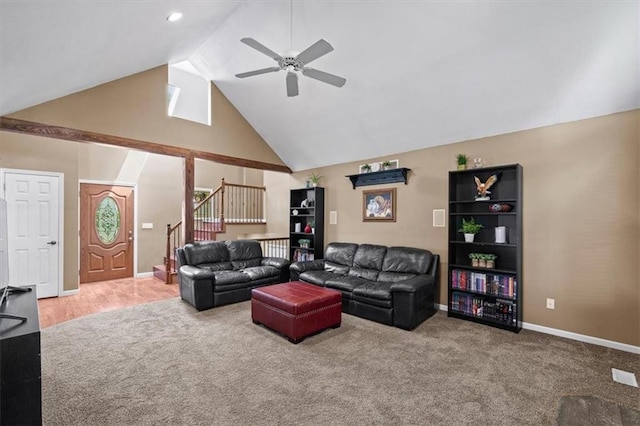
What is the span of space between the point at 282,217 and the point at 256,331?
4.21m

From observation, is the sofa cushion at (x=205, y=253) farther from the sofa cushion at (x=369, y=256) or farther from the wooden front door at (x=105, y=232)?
the wooden front door at (x=105, y=232)

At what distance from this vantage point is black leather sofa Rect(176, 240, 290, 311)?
4.56 m

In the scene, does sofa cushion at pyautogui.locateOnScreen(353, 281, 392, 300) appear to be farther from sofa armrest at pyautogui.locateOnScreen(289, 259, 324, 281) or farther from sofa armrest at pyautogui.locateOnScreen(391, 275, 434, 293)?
sofa armrest at pyautogui.locateOnScreen(289, 259, 324, 281)

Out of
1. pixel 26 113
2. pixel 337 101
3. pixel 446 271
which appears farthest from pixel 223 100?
pixel 446 271

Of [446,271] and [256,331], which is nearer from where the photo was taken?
[256,331]

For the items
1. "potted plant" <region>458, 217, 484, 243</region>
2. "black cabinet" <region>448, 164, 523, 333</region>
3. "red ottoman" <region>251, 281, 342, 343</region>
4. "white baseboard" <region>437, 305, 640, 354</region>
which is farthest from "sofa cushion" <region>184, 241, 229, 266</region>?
"white baseboard" <region>437, 305, 640, 354</region>

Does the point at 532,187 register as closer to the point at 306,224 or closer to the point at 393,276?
the point at 393,276

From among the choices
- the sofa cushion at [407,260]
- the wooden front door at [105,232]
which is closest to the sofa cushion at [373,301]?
the sofa cushion at [407,260]

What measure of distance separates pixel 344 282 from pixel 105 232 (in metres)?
5.54

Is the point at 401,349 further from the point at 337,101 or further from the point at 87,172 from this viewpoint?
the point at 87,172

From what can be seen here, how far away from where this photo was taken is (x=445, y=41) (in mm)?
3389

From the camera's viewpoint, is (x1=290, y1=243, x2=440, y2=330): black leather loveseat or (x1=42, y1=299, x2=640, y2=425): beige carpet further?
(x1=290, y1=243, x2=440, y2=330): black leather loveseat

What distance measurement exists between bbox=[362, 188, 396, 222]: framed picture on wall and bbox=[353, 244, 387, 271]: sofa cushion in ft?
1.88

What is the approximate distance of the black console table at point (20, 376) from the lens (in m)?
1.64
